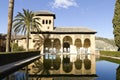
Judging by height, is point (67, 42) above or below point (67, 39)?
below

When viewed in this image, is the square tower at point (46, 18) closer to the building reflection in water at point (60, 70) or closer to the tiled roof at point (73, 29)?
the tiled roof at point (73, 29)

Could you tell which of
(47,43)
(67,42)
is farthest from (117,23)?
(47,43)

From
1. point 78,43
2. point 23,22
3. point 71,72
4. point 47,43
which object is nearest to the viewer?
point 71,72

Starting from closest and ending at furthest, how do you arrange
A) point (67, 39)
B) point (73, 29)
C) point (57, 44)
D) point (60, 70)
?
point (60, 70) < point (73, 29) < point (57, 44) < point (67, 39)

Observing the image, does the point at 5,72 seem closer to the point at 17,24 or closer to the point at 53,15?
the point at 17,24

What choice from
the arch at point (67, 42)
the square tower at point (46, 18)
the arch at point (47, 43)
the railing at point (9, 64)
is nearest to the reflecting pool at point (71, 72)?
the railing at point (9, 64)

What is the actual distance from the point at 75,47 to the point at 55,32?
5905 millimetres

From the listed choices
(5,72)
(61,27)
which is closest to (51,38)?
(61,27)

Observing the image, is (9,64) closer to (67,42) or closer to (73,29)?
(73,29)

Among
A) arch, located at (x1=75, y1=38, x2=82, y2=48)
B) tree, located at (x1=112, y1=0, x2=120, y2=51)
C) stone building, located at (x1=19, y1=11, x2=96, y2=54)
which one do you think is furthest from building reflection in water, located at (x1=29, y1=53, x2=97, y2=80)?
arch, located at (x1=75, y1=38, x2=82, y2=48)

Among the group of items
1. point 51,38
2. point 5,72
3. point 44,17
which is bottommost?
point 5,72

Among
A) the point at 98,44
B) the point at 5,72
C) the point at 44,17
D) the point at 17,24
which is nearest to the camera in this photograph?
the point at 5,72

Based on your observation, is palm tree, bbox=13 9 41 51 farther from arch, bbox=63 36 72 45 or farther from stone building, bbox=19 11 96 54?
arch, bbox=63 36 72 45

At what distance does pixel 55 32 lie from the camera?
54.7 meters
